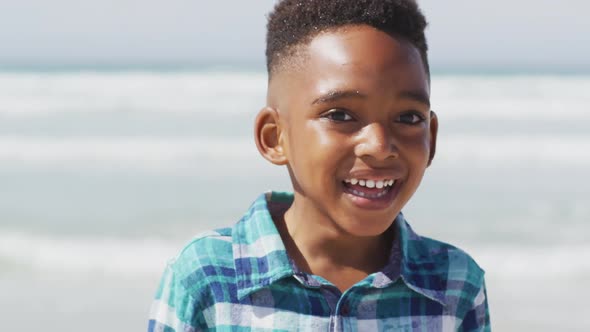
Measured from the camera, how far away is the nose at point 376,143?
169cm

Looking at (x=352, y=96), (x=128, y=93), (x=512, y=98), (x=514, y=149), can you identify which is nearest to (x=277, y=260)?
(x=352, y=96)

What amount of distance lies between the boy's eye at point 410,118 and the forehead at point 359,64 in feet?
0.19

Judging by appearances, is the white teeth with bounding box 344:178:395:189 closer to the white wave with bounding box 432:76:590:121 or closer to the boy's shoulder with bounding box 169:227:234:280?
the boy's shoulder with bounding box 169:227:234:280

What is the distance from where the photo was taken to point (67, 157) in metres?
8.38

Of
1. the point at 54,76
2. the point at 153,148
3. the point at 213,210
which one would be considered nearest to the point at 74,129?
the point at 153,148

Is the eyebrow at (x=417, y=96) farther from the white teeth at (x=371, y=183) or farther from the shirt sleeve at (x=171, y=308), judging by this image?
the shirt sleeve at (x=171, y=308)

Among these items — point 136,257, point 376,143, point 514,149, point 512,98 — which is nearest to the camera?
point 376,143

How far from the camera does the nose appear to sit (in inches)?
66.4

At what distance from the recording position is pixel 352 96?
170 centimetres

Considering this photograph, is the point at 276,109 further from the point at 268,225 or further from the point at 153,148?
the point at 153,148

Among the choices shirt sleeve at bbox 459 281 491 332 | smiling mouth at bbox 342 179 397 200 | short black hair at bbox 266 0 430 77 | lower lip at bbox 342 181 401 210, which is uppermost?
short black hair at bbox 266 0 430 77

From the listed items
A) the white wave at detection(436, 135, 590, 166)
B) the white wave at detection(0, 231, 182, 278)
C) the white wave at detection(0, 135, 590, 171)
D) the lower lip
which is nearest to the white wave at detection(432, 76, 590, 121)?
the white wave at detection(436, 135, 590, 166)

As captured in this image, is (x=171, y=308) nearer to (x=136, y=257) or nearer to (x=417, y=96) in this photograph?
(x=417, y=96)

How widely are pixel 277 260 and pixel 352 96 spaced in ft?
1.29
